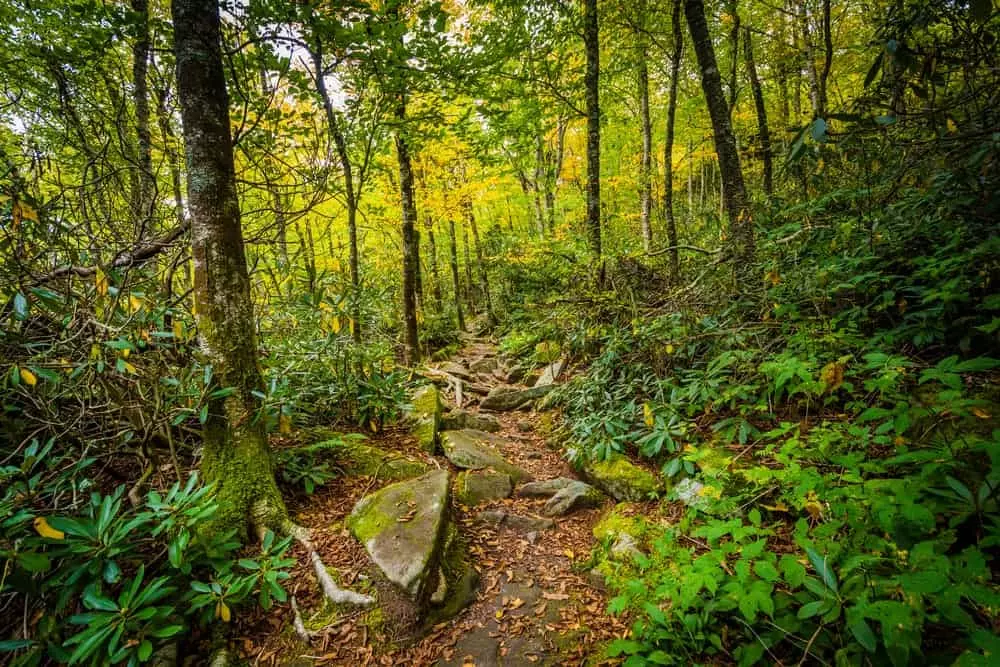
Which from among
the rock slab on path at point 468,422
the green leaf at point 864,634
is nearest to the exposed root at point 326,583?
the green leaf at point 864,634

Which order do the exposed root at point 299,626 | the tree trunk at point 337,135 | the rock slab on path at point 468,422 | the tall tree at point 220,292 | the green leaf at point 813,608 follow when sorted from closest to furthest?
the green leaf at point 813,608, the exposed root at point 299,626, the tall tree at point 220,292, the tree trunk at point 337,135, the rock slab on path at point 468,422

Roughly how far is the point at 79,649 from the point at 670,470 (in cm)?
410

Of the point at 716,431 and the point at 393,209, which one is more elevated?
the point at 393,209

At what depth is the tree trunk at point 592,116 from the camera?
709 cm

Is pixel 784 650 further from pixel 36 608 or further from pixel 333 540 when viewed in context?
pixel 36 608

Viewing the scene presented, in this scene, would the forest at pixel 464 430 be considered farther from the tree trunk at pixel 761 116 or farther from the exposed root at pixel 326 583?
the tree trunk at pixel 761 116

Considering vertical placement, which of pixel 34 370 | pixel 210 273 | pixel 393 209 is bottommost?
pixel 34 370

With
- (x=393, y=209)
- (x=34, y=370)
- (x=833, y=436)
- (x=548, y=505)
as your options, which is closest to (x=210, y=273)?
(x=34, y=370)

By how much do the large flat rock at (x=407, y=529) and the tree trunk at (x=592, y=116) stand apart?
5204 mm

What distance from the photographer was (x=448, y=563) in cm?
346

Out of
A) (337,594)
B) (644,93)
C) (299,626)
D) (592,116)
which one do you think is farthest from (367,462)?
(644,93)

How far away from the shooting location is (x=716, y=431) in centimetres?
411

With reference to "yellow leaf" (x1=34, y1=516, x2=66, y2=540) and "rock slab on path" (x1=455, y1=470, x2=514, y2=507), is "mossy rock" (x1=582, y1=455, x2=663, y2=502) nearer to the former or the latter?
"rock slab on path" (x1=455, y1=470, x2=514, y2=507)

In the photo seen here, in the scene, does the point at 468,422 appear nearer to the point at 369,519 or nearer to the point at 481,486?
the point at 481,486
